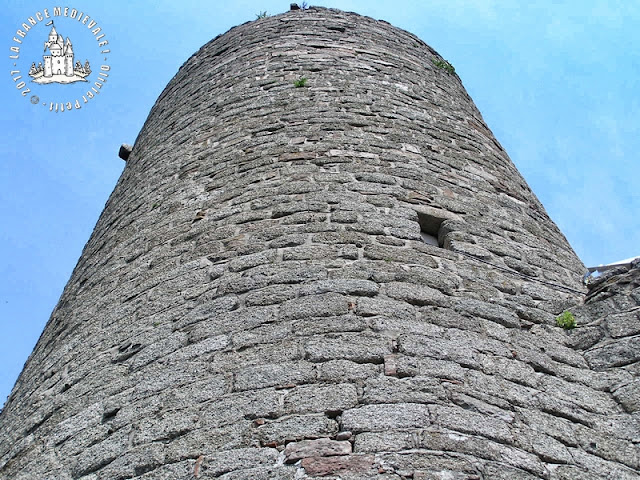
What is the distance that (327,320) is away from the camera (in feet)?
10.7

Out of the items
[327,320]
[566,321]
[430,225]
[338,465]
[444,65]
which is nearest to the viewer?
[338,465]

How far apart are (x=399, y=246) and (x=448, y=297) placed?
44 cm

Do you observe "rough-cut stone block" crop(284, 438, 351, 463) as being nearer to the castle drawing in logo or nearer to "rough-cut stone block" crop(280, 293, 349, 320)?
"rough-cut stone block" crop(280, 293, 349, 320)

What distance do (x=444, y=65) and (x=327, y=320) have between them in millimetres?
4451

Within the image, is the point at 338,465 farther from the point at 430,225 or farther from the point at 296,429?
the point at 430,225

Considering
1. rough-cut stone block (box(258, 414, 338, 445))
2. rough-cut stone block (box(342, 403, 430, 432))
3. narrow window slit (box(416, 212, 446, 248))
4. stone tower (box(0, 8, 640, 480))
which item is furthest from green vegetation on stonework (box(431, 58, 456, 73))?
rough-cut stone block (box(258, 414, 338, 445))

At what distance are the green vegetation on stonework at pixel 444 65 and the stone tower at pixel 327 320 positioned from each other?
1.22 meters

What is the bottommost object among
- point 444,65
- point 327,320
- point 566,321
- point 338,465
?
point 338,465

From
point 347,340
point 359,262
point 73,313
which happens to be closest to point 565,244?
point 359,262

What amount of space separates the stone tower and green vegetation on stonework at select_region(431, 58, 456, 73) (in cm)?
122

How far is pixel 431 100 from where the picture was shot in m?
5.89

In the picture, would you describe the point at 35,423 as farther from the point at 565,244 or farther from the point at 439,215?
the point at 565,244

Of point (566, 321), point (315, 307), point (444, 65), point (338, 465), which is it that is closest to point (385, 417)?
point (338, 465)

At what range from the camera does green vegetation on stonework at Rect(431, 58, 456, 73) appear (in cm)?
687
